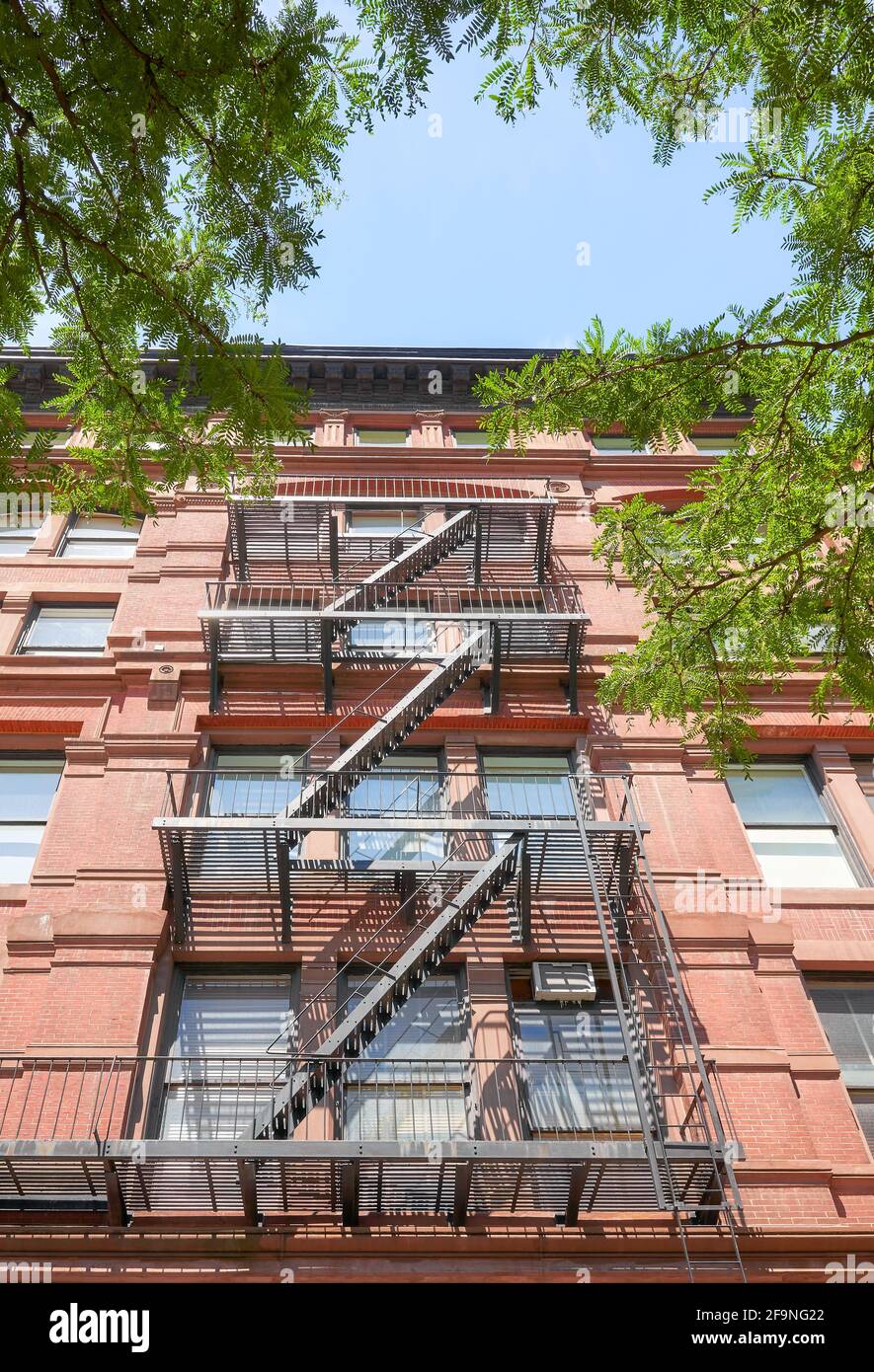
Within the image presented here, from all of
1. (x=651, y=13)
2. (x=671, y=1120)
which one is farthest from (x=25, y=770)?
(x=651, y=13)

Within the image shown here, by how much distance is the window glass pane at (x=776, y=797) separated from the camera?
1622 cm

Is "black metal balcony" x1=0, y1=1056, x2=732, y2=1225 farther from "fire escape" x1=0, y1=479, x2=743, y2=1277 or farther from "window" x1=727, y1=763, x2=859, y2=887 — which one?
"window" x1=727, y1=763, x2=859, y2=887

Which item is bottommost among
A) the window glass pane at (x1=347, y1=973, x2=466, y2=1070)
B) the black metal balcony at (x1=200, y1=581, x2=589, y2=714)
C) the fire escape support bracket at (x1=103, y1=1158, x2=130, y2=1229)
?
the fire escape support bracket at (x1=103, y1=1158, x2=130, y2=1229)

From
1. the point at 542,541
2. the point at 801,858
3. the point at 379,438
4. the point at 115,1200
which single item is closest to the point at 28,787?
the point at 115,1200

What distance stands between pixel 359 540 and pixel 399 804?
→ 590cm

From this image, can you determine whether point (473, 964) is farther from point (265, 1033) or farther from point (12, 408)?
point (12, 408)

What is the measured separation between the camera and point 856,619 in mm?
10609

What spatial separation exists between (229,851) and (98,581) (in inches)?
282

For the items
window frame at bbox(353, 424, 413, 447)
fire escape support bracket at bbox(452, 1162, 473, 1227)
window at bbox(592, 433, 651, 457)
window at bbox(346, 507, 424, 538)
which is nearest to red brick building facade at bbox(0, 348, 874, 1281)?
fire escape support bracket at bbox(452, 1162, 473, 1227)

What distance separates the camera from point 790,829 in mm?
16062

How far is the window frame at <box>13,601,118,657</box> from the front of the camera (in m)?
18.1

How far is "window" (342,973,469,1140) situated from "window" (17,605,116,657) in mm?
7471

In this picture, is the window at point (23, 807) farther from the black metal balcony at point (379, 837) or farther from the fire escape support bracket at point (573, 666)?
the fire escape support bracket at point (573, 666)

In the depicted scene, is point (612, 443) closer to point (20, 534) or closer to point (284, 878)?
point (20, 534)
